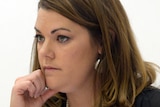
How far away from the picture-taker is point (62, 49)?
3.56 feet

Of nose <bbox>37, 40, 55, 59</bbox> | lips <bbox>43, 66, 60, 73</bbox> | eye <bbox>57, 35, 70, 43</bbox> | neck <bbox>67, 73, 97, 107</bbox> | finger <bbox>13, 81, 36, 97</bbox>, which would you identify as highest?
eye <bbox>57, 35, 70, 43</bbox>

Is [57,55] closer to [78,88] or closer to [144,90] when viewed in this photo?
[78,88]

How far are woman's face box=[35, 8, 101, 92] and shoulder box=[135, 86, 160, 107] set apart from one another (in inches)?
10.3

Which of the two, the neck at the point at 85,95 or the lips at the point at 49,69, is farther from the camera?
the neck at the point at 85,95

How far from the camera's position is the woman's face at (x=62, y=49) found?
108cm

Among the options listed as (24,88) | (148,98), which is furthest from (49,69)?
(148,98)

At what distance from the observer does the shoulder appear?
1.14 metres

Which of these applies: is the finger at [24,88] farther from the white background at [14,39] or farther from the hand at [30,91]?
the white background at [14,39]

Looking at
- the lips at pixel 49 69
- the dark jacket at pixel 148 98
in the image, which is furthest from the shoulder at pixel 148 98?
the lips at pixel 49 69

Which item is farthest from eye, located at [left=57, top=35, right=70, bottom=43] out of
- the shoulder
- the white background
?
the white background

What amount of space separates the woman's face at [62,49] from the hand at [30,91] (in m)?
0.12

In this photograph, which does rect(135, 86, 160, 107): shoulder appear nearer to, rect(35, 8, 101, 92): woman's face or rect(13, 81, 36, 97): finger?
rect(35, 8, 101, 92): woman's face

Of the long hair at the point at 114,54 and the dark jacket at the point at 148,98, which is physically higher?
the long hair at the point at 114,54

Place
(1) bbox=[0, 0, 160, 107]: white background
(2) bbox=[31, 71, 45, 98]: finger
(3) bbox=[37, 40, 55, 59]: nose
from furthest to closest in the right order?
(1) bbox=[0, 0, 160, 107]: white background
(2) bbox=[31, 71, 45, 98]: finger
(3) bbox=[37, 40, 55, 59]: nose
